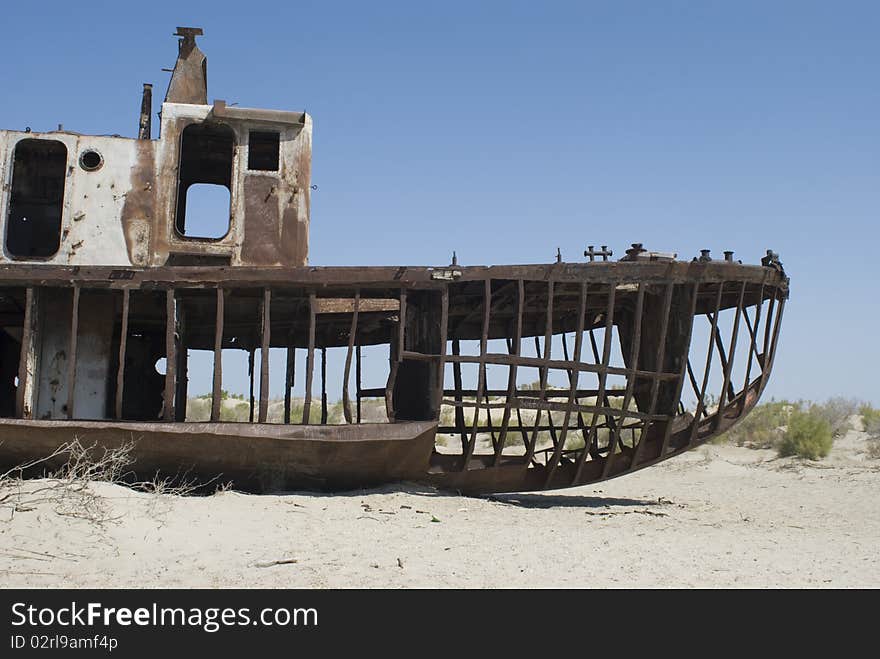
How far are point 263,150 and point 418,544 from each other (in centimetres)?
605

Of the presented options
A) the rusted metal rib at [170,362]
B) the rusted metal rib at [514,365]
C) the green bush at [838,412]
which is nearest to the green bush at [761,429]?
the green bush at [838,412]

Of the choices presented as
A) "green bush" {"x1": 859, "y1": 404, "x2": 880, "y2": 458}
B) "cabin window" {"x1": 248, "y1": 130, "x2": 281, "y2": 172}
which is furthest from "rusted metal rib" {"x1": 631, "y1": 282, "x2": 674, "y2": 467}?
"green bush" {"x1": 859, "y1": 404, "x2": 880, "y2": 458}

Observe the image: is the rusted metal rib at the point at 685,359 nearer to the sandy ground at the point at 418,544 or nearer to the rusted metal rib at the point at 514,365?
the sandy ground at the point at 418,544

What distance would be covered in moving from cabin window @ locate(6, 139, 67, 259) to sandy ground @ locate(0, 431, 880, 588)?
16.7ft

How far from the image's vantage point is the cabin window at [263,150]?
393 inches

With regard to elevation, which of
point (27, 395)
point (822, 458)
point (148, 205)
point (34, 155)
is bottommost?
point (822, 458)

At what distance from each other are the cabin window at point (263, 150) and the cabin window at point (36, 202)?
226 centimetres

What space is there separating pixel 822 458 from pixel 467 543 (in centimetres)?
1269

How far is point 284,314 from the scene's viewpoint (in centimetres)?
1069

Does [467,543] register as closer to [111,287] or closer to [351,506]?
[351,506]

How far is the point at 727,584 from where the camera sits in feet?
19.1
